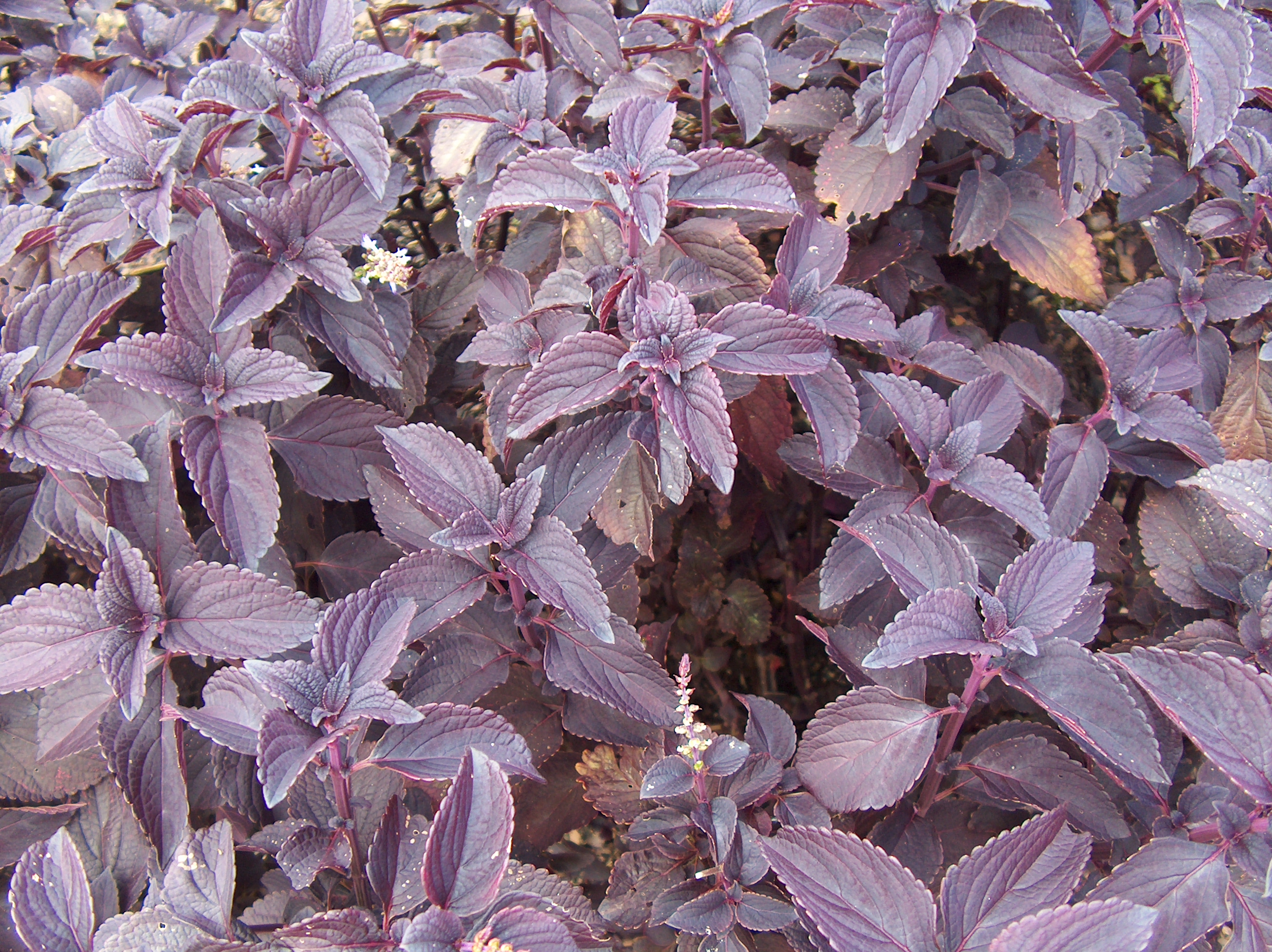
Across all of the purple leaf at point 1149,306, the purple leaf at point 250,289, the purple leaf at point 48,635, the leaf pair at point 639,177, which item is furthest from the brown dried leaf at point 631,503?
the purple leaf at point 1149,306

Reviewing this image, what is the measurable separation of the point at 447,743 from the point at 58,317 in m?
0.87

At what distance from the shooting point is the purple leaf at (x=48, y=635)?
3.37 ft

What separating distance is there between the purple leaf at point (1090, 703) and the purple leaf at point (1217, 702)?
0.04 m

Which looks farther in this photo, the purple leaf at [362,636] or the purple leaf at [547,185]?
the purple leaf at [547,185]

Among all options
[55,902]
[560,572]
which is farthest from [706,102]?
[55,902]

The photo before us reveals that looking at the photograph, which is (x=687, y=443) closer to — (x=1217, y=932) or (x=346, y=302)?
(x=346, y=302)

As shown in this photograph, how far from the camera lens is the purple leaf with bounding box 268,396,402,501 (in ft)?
4.38

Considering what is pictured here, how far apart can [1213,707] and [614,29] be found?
1385mm

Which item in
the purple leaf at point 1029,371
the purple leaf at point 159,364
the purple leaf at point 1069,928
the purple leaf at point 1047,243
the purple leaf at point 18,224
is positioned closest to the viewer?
the purple leaf at point 1069,928

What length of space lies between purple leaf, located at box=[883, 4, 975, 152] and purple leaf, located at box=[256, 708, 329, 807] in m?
1.14

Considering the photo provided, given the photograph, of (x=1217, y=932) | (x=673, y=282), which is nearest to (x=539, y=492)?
(x=673, y=282)

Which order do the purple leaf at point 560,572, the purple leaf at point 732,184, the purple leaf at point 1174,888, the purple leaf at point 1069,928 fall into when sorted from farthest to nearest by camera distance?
the purple leaf at point 732,184 → the purple leaf at point 560,572 → the purple leaf at point 1174,888 → the purple leaf at point 1069,928

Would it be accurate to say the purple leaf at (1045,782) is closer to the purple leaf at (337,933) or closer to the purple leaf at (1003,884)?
the purple leaf at (1003,884)

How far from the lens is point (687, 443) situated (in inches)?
42.4
